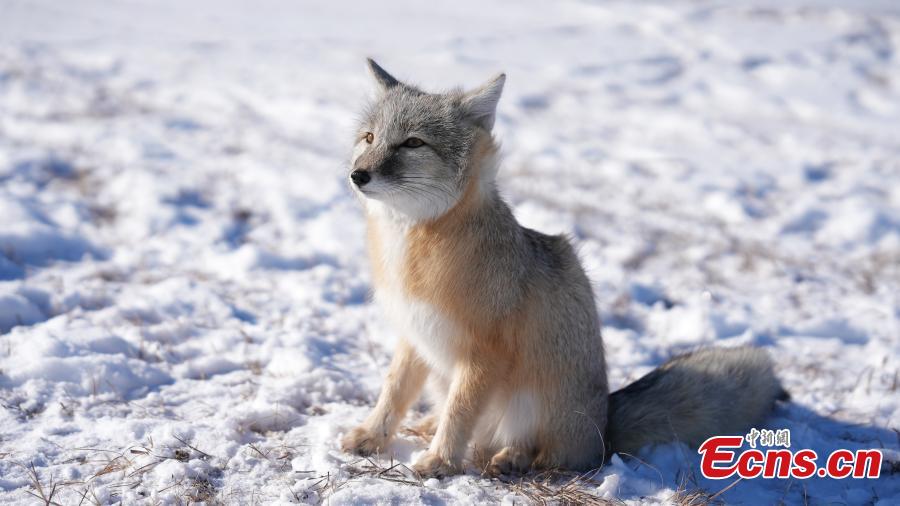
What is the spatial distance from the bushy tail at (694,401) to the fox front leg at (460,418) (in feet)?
3.53

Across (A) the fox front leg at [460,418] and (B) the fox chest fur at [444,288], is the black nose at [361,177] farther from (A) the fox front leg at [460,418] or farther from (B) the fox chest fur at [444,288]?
(A) the fox front leg at [460,418]

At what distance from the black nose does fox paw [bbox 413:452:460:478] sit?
1.68 m

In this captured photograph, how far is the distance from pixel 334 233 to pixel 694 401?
5.28m

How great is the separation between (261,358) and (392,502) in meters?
2.38

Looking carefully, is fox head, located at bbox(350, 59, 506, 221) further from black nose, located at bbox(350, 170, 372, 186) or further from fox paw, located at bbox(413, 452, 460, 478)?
fox paw, located at bbox(413, 452, 460, 478)

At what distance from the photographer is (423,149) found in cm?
417

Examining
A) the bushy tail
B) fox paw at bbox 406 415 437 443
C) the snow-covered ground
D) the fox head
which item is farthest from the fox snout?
the bushy tail

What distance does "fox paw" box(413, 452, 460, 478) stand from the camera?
400 cm

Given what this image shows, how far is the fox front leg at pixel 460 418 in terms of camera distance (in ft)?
13.4

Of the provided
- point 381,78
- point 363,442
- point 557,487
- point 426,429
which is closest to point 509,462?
point 557,487

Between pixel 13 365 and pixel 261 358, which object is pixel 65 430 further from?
pixel 261 358

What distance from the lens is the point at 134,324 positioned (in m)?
5.83

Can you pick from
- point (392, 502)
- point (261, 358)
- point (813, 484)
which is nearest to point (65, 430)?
point (261, 358)

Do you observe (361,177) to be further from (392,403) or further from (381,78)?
(392,403)
